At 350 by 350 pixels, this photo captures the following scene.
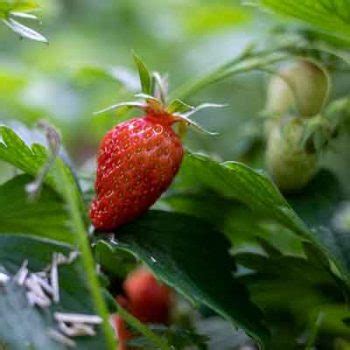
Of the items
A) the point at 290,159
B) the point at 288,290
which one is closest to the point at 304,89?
the point at 290,159

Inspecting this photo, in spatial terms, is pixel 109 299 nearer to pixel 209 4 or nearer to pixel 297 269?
pixel 297 269

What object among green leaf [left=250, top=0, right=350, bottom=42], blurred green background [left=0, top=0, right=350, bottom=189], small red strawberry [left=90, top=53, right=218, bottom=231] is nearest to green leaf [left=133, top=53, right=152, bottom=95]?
small red strawberry [left=90, top=53, right=218, bottom=231]

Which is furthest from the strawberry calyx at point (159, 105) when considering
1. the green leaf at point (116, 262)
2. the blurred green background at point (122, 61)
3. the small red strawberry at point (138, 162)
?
the blurred green background at point (122, 61)

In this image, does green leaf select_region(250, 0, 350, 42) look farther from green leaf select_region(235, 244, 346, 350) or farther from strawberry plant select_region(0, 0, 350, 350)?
green leaf select_region(235, 244, 346, 350)

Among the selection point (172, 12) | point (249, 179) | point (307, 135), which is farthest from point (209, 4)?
point (249, 179)

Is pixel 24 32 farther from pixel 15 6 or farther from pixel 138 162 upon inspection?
pixel 138 162

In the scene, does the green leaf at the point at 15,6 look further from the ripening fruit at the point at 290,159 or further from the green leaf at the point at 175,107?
the ripening fruit at the point at 290,159
